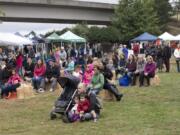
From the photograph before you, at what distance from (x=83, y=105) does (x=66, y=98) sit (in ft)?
2.80

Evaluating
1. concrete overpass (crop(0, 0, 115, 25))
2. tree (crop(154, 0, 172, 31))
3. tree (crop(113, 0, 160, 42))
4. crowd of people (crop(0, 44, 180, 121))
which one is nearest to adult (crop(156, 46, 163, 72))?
crowd of people (crop(0, 44, 180, 121))

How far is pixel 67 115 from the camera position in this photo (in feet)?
41.0

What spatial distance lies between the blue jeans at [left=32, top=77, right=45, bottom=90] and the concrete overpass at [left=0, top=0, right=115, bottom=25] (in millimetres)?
32287

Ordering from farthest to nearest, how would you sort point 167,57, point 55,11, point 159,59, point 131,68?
point 55,11, point 159,59, point 167,57, point 131,68

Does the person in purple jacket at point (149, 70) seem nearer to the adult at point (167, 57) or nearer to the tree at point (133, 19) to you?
the adult at point (167, 57)

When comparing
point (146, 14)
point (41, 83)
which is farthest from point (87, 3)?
point (41, 83)

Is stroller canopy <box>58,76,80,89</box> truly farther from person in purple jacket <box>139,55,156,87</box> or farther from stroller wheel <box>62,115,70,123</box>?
person in purple jacket <box>139,55,156,87</box>

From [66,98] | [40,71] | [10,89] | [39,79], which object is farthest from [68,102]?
[40,71]

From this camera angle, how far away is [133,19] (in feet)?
243

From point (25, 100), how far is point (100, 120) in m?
5.87

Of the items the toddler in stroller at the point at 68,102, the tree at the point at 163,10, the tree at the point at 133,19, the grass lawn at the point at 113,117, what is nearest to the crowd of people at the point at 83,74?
the toddler in stroller at the point at 68,102

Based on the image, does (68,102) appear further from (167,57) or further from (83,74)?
(167,57)

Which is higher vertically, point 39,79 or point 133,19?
point 133,19

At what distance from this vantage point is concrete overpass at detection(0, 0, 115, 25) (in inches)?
2258
